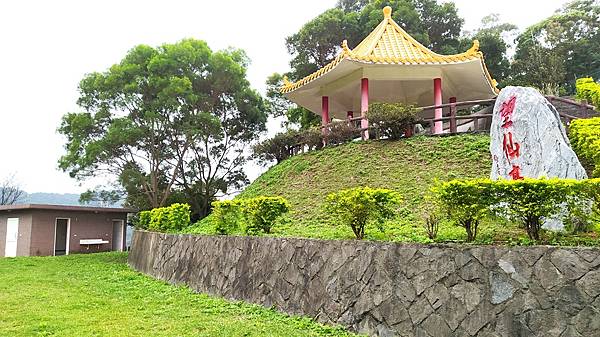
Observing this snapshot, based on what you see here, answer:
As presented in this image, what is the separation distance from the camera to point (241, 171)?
792 inches

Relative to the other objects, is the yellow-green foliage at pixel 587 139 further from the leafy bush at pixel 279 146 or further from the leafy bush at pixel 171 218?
the leafy bush at pixel 171 218

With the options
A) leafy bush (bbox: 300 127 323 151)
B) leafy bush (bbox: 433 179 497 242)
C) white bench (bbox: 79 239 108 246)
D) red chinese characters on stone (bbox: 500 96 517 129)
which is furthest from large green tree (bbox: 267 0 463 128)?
leafy bush (bbox: 433 179 497 242)

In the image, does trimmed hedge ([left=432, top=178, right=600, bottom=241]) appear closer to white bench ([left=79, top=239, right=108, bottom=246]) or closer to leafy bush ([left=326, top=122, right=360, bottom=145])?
leafy bush ([left=326, top=122, right=360, bottom=145])

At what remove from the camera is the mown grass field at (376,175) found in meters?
7.55

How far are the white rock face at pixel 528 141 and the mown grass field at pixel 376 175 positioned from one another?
0.96 metres

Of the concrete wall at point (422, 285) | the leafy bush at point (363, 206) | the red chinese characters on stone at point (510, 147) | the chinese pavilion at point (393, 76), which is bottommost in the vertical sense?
the concrete wall at point (422, 285)

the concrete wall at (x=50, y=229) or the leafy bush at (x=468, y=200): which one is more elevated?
the leafy bush at (x=468, y=200)

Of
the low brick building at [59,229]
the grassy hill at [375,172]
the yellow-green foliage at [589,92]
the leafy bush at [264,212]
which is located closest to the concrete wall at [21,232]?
the low brick building at [59,229]

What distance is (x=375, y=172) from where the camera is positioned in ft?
32.4

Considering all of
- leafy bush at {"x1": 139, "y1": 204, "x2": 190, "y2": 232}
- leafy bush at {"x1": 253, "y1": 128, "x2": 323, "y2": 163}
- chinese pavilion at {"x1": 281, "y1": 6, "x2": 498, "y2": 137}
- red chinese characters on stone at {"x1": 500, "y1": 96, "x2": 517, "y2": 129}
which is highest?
chinese pavilion at {"x1": 281, "y1": 6, "x2": 498, "y2": 137}

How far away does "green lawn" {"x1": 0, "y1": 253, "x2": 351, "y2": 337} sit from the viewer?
5027 mm

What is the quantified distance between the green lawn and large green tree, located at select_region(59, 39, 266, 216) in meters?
7.27

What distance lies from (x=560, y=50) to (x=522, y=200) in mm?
22881

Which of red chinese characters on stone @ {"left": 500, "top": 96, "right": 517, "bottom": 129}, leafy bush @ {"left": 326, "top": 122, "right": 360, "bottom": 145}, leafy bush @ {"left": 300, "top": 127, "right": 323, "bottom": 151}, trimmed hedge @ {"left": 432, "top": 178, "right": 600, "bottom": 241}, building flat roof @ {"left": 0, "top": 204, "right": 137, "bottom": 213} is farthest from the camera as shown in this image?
building flat roof @ {"left": 0, "top": 204, "right": 137, "bottom": 213}
